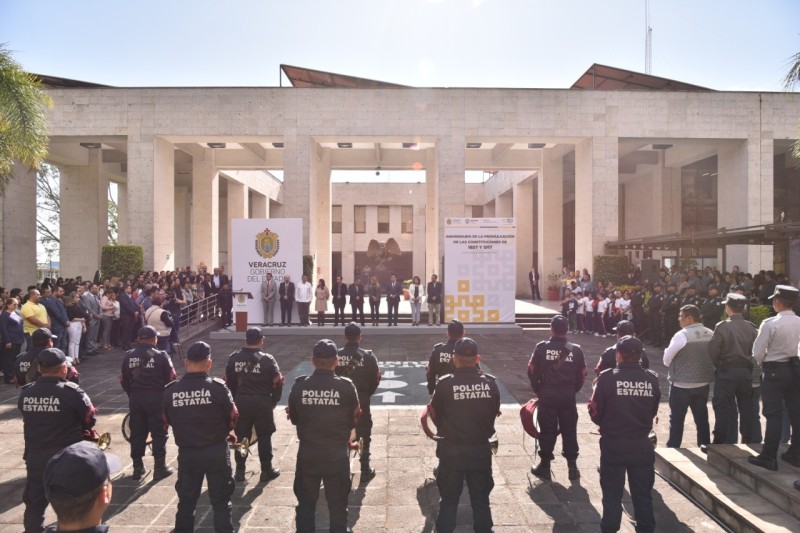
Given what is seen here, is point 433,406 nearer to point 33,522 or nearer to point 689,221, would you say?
point 33,522

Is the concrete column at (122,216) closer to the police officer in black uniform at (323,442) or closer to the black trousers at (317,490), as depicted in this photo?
the police officer in black uniform at (323,442)

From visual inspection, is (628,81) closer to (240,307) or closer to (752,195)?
(752,195)

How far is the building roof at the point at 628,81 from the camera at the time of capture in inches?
904

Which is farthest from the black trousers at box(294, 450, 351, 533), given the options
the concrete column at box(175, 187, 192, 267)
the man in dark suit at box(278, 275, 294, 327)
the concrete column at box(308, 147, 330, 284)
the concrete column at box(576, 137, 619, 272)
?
the concrete column at box(175, 187, 192, 267)

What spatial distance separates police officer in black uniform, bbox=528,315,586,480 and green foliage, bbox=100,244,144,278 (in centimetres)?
1862

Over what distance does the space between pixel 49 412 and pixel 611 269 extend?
19949 millimetres

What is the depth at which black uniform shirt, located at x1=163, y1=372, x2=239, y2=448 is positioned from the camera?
4.25 meters

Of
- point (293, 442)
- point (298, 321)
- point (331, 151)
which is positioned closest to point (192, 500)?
point (293, 442)

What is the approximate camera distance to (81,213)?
85.8ft

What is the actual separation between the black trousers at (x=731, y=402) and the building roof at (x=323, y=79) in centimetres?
2005

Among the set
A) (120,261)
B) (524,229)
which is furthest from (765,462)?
(524,229)

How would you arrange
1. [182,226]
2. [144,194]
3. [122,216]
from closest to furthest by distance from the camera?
1. [144,194]
2. [122,216]
3. [182,226]

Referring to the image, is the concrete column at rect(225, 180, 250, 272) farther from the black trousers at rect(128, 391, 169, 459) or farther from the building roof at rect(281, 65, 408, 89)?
the black trousers at rect(128, 391, 169, 459)

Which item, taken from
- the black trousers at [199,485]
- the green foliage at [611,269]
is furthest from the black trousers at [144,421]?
the green foliage at [611,269]
